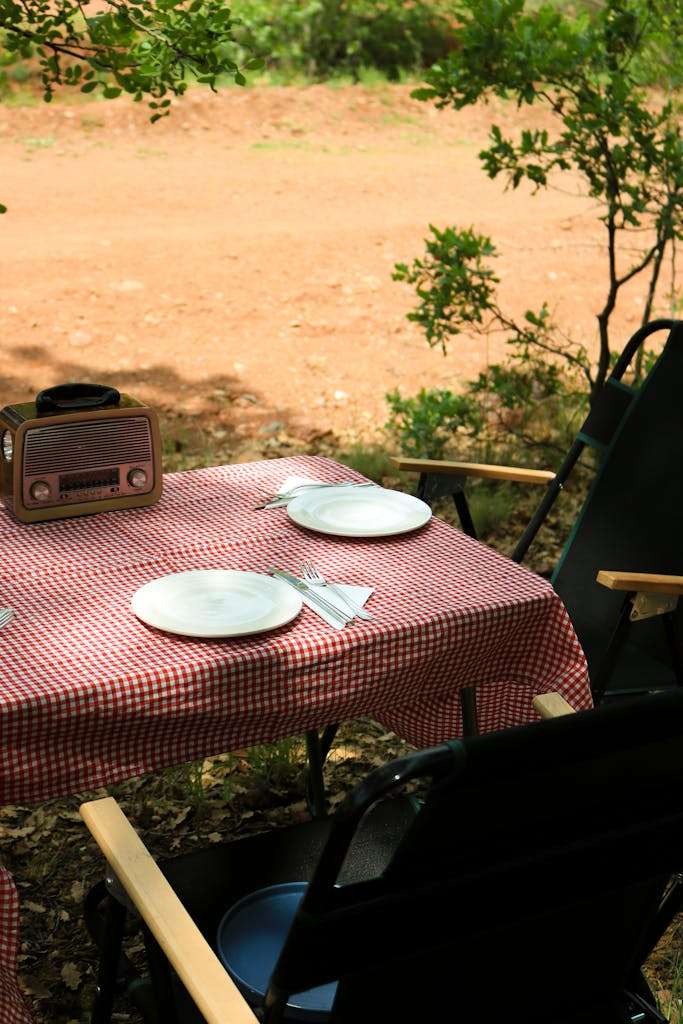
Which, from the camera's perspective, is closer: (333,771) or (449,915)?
(449,915)

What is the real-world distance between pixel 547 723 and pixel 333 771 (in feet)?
7.12

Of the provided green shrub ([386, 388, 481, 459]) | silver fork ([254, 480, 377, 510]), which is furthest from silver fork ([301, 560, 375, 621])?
green shrub ([386, 388, 481, 459])

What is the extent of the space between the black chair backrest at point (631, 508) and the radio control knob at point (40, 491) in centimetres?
149

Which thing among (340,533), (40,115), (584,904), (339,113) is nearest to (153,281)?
(40,115)

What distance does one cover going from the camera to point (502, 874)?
142 centimetres

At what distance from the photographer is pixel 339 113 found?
13.2 meters

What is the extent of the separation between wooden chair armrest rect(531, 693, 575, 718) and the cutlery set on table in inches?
14.6

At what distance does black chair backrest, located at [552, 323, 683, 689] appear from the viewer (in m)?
3.22

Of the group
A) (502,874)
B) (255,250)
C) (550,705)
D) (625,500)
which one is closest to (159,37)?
(625,500)

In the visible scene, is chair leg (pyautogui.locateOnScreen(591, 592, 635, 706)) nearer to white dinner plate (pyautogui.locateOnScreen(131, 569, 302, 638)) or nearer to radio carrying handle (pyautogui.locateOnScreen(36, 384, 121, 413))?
white dinner plate (pyautogui.locateOnScreen(131, 569, 302, 638))

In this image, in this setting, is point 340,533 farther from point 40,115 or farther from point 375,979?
point 40,115

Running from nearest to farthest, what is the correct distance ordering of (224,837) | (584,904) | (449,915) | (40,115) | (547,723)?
(547,723), (449,915), (584,904), (224,837), (40,115)

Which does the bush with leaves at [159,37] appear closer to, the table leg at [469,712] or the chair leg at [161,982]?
the table leg at [469,712]

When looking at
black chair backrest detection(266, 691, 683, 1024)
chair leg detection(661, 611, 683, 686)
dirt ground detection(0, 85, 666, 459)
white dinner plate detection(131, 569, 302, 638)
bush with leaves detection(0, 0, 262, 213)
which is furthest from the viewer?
dirt ground detection(0, 85, 666, 459)
